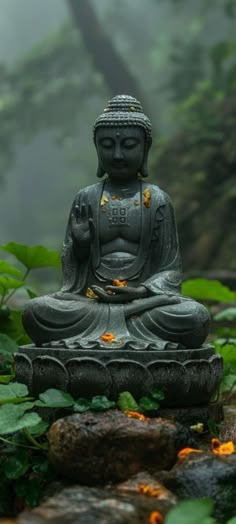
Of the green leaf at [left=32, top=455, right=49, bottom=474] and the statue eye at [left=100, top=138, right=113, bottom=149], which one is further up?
the statue eye at [left=100, top=138, right=113, bottom=149]

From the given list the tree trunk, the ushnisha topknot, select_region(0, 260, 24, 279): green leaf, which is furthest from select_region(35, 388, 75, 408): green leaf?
the tree trunk

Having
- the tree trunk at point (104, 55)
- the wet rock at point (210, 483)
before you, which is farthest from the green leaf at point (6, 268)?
the tree trunk at point (104, 55)

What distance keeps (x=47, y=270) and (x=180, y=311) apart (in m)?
21.9

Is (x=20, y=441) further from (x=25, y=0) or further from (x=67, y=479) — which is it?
(x=25, y=0)

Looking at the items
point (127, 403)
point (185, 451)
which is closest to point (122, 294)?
point (127, 403)

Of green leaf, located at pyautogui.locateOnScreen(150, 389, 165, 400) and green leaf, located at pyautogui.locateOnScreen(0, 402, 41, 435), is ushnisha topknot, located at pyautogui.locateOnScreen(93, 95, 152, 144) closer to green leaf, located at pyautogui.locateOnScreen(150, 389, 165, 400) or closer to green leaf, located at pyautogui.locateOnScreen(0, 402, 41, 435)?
green leaf, located at pyautogui.locateOnScreen(150, 389, 165, 400)

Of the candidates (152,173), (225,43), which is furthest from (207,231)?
(225,43)

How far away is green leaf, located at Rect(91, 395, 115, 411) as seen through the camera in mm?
3426

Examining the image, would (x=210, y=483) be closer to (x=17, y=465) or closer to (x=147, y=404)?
(x=147, y=404)

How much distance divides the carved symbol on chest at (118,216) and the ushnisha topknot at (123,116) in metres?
0.50

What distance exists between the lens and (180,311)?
13.1 ft

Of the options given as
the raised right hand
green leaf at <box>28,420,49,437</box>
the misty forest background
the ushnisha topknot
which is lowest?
green leaf at <box>28,420,49,437</box>

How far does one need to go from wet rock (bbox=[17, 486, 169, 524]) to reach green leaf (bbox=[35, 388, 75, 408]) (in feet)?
2.05

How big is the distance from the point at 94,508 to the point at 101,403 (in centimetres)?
83
